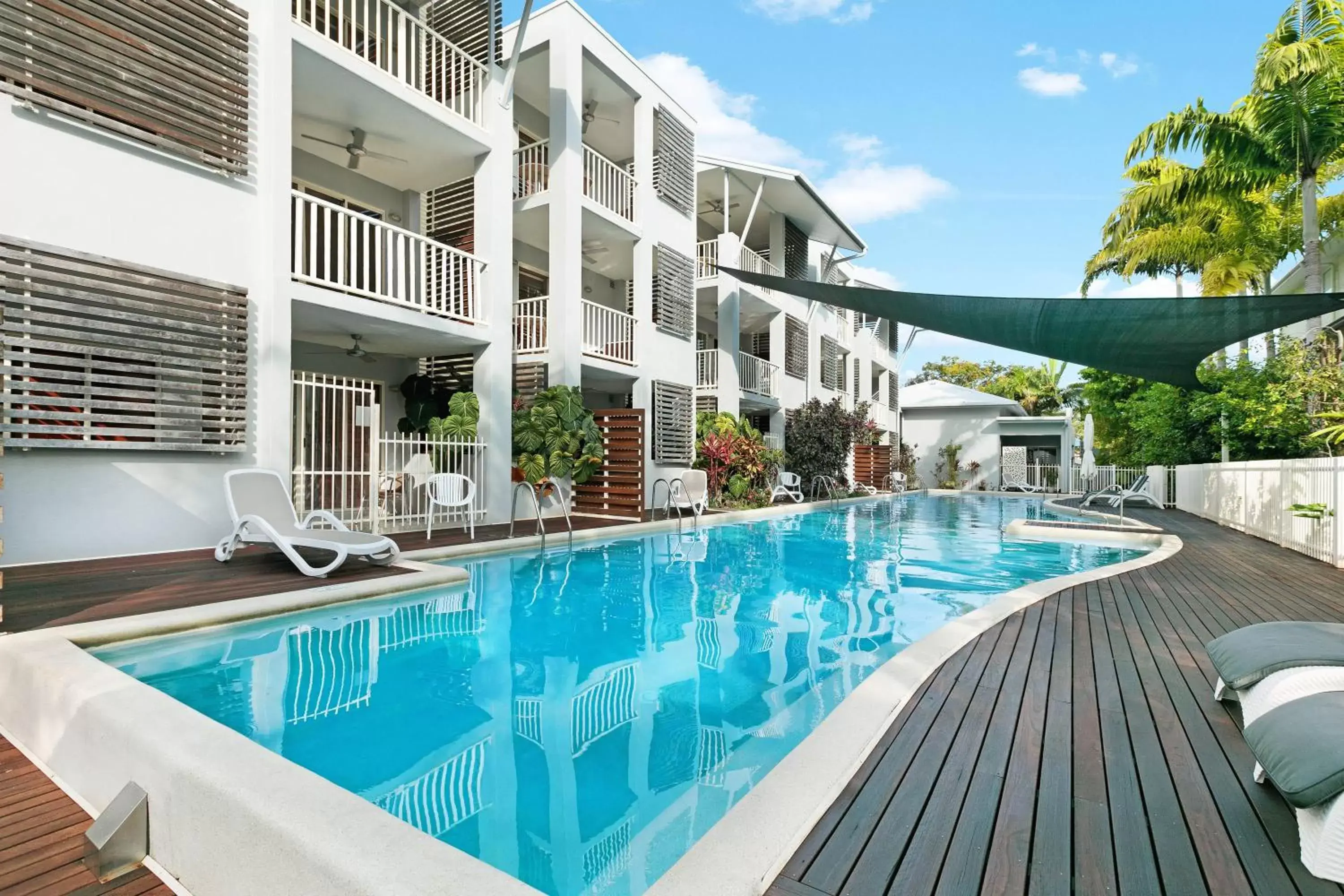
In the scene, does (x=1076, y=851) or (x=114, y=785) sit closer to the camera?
(x=1076, y=851)

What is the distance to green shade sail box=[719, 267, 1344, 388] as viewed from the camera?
568cm

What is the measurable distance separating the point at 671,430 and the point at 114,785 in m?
12.3

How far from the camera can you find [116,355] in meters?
6.10

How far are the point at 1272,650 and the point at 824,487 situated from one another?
670 inches

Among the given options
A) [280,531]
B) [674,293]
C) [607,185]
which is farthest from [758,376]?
[280,531]

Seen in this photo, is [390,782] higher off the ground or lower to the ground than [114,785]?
lower

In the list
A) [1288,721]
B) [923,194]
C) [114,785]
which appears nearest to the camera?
[1288,721]

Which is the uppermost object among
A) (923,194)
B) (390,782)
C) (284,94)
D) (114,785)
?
(923,194)

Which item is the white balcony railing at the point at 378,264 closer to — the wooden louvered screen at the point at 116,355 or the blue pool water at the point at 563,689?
the wooden louvered screen at the point at 116,355

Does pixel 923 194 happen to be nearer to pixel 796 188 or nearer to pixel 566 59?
pixel 796 188

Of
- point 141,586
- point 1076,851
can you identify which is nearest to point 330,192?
point 141,586

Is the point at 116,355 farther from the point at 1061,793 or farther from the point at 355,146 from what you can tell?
A: the point at 1061,793

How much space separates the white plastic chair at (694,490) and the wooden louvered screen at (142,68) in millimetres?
7769

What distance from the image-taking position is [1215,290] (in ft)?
57.9
